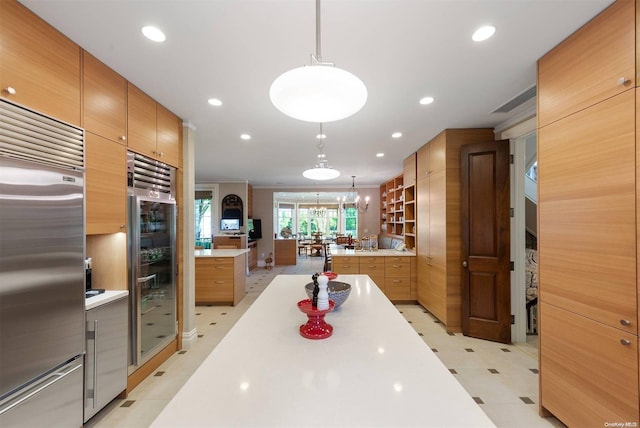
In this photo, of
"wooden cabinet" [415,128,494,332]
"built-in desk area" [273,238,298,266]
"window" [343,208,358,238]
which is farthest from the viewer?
"window" [343,208,358,238]

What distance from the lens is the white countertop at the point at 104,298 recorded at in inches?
71.3

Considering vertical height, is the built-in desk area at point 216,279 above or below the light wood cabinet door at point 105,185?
below

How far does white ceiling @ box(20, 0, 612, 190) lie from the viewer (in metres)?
1.42

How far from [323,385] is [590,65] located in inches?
90.7

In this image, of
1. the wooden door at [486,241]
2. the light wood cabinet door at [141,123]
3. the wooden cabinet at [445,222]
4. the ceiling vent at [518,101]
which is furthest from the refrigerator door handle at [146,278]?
the ceiling vent at [518,101]

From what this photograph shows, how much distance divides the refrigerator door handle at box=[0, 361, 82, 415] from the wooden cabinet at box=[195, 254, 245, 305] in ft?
9.05

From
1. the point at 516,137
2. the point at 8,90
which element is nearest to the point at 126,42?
the point at 8,90

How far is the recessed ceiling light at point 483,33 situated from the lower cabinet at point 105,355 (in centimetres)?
315

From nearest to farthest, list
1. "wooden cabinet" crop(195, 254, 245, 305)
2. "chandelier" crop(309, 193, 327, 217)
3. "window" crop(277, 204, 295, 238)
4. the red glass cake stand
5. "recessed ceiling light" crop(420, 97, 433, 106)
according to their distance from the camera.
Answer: the red glass cake stand < "recessed ceiling light" crop(420, 97, 433, 106) < "wooden cabinet" crop(195, 254, 245, 305) < "window" crop(277, 204, 295, 238) < "chandelier" crop(309, 193, 327, 217)

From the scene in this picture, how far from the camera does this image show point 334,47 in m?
1.74

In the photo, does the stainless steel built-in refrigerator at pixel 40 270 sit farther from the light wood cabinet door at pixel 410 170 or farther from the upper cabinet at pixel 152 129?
the light wood cabinet door at pixel 410 170

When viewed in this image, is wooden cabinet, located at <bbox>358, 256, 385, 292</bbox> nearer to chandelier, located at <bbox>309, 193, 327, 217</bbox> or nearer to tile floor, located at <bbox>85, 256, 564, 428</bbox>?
tile floor, located at <bbox>85, 256, 564, 428</bbox>

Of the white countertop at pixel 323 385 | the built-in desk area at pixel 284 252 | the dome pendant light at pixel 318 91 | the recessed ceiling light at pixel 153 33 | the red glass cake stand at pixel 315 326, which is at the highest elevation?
the recessed ceiling light at pixel 153 33

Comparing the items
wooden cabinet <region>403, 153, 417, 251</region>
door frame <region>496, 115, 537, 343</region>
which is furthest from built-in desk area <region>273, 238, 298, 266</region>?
door frame <region>496, 115, 537, 343</region>
